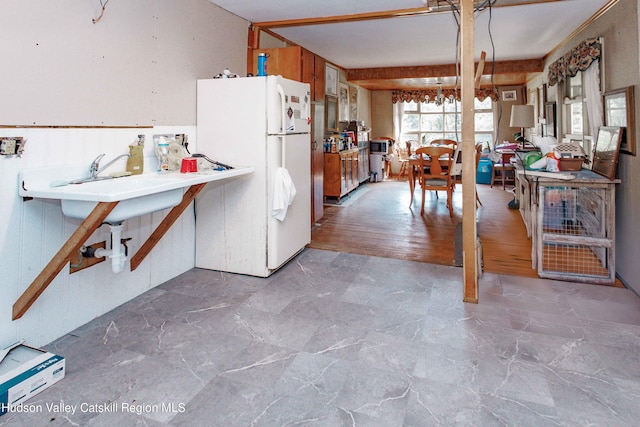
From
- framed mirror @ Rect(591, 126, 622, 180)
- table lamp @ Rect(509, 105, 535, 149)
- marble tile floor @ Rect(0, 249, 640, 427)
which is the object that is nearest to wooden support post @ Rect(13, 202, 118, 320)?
marble tile floor @ Rect(0, 249, 640, 427)

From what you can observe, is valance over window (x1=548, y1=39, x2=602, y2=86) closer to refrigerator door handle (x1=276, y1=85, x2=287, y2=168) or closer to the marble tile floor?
the marble tile floor

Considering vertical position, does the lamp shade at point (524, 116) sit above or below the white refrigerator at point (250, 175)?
above

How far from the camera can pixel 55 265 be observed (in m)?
1.93

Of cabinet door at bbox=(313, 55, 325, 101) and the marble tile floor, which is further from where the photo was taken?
cabinet door at bbox=(313, 55, 325, 101)

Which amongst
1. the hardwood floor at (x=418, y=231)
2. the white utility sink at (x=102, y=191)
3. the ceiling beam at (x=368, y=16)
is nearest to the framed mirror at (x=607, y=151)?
the hardwood floor at (x=418, y=231)

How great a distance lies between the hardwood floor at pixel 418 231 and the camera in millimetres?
3646

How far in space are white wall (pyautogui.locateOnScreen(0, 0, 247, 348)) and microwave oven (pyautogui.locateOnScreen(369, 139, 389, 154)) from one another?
6053mm

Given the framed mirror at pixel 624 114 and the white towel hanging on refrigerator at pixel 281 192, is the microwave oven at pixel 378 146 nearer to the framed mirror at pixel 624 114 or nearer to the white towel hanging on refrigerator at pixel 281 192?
the framed mirror at pixel 624 114

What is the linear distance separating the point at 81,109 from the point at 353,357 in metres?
2.01

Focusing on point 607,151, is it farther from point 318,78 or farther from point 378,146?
point 378,146

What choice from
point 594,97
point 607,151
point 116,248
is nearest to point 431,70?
point 594,97

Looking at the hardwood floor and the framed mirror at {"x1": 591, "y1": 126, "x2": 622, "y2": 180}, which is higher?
the framed mirror at {"x1": 591, "y1": 126, "x2": 622, "y2": 180}

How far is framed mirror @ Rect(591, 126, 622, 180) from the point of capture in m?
2.95

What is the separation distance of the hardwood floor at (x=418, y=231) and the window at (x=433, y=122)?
3364mm
